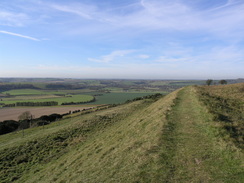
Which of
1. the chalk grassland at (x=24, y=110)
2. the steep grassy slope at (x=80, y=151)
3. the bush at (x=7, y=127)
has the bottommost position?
the chalk grassland at (x=24, y=110)

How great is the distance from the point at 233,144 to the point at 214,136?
140 cm

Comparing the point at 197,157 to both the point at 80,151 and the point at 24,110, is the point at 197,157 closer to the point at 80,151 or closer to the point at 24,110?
the point at 80,151

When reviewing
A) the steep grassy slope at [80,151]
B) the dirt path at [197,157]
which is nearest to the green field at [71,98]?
the steep grassy slope at [80,151]

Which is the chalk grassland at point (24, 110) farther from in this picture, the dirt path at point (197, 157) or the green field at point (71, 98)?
the dirt path at point (197, 157)

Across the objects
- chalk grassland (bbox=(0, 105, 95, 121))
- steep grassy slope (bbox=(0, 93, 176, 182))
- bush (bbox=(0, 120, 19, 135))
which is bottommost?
chalk grassland (bbox=(0, 105, 95, 121))

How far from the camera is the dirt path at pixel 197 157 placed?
7011 millimetres

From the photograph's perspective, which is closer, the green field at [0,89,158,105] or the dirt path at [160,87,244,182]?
the dirt path at [160,87,244,182]

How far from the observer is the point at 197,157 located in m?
8.42

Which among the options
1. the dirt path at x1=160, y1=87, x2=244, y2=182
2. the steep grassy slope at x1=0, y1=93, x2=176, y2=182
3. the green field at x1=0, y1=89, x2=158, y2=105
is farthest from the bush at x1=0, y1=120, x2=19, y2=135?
the green field at x1=0, y1=89, x2=158, y2=105

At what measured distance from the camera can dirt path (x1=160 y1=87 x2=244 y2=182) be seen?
7.01 m

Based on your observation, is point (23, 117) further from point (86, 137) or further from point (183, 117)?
point (183, 117)

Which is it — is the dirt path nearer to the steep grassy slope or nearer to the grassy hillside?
the grassy hillside

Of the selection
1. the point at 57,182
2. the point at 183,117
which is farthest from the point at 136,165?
the point at 183,117

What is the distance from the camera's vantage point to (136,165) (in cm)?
853
